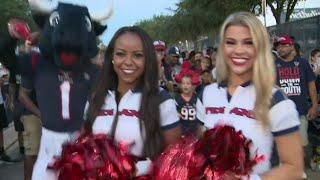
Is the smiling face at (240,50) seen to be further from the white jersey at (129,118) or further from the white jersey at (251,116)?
the white jersey at (129,118)

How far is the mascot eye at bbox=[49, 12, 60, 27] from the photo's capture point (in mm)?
3906

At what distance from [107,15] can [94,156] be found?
1846 millimetres

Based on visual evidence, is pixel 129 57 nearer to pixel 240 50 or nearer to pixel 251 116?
pixel 240 50

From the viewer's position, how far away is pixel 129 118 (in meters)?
2.84

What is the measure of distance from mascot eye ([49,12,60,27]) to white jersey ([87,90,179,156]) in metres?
1.16

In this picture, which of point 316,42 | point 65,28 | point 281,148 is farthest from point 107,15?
point 316,42

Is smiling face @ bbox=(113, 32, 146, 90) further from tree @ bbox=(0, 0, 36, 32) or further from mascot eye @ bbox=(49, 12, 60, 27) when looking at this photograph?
tree @ bbox=(0, 0, 36, 32)

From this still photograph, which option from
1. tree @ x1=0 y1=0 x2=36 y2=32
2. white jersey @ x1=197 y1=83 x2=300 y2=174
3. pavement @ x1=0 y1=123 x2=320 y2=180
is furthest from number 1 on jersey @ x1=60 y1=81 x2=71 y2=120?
tree @ x1=0 y1=0 x2=36 y2=32

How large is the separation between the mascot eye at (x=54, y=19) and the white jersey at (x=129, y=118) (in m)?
1.16

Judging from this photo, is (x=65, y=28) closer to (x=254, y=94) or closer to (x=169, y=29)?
(x=254, y=94)

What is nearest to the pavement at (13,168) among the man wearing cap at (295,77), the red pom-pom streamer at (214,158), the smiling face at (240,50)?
the man wearing cap at (295,77)

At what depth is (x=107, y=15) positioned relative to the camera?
4.16m

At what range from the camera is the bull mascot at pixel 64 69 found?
3.81 m

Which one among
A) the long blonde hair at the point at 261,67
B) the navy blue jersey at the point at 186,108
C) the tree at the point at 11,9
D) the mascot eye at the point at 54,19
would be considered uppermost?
the tree at the point at 11,9
